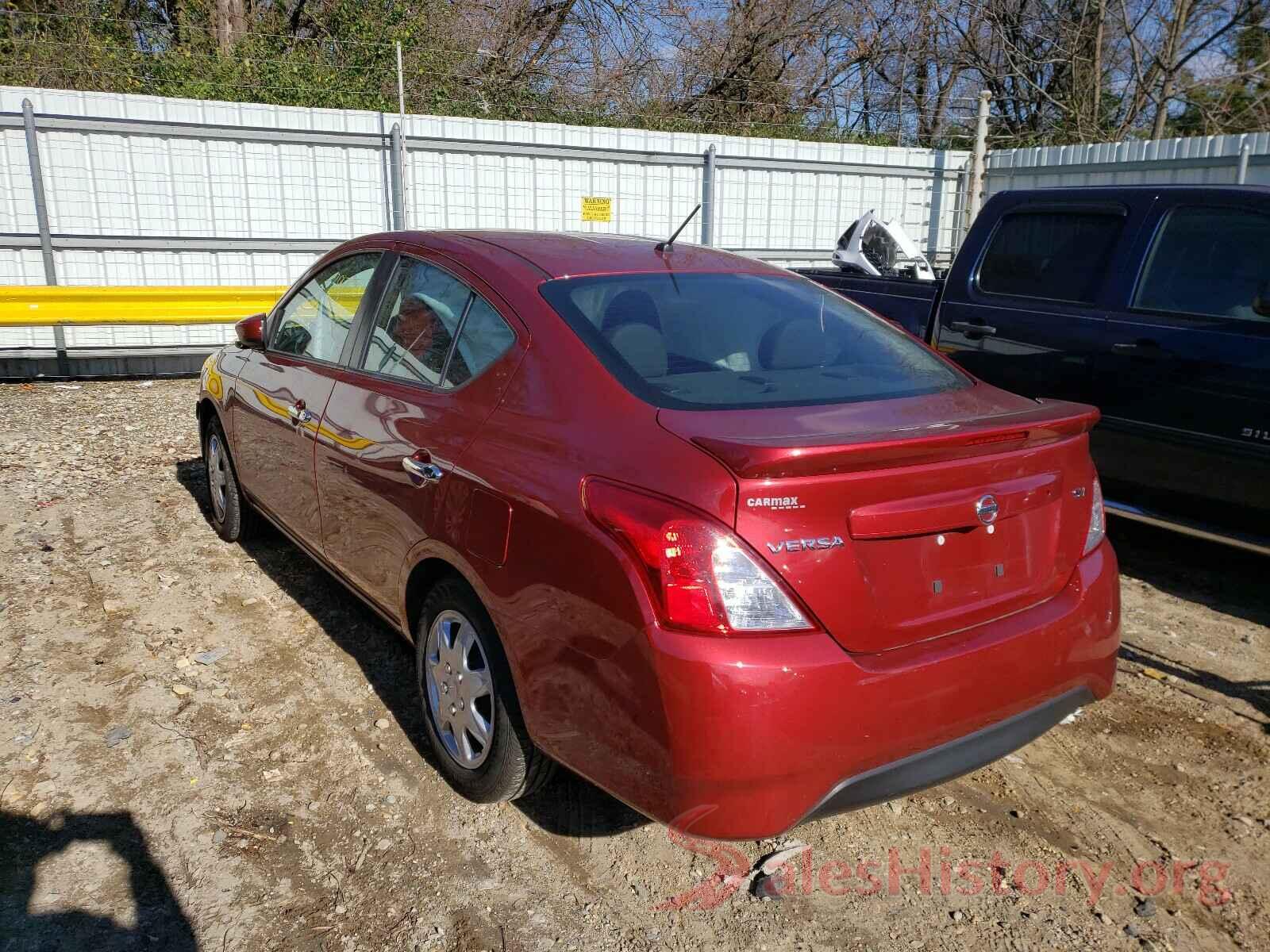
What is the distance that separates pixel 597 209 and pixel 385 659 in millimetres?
8752

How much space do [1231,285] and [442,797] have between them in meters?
4.11

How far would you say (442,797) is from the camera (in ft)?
10.4

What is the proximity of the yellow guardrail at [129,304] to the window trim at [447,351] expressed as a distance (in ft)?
22.7

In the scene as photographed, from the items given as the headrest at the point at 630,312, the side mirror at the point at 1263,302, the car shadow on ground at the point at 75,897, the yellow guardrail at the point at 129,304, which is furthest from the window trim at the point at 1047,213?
the yellow guardrail at the point at 129,304

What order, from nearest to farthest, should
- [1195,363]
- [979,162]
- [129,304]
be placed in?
[1195,363], [129,304], [979,162]

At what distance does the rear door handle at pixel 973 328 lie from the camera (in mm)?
5520

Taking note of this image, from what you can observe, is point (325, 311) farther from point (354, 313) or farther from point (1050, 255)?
point (1050, 255)

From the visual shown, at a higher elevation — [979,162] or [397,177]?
[979,162]

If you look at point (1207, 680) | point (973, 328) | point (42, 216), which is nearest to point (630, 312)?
point (1207, 680)

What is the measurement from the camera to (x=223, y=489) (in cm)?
540

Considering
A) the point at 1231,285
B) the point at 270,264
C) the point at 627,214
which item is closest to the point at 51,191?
the point at 270,264

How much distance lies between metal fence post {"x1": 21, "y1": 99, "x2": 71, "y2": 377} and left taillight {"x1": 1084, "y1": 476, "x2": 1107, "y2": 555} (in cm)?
944

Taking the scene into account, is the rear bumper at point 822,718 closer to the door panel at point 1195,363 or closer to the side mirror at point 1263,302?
the door panel at point 1195,363

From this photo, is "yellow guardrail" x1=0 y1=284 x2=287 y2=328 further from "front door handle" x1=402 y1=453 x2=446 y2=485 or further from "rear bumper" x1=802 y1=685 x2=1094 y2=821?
"rear bumper" x1=802 y1=685 x2=1094 y2=821
